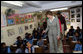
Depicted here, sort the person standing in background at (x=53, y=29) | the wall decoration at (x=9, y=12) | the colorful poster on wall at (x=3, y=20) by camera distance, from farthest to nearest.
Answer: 1. the wall decoration at (x=9, y=12)
2. the colorful poster on wall at (x=3, y=20)
3. the person standing in background at (x=53, y=29)

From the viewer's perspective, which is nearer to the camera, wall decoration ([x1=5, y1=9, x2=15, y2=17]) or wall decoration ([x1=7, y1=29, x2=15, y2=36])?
wall decoration ([x1=5, y1=9, x2=15, y2=17])

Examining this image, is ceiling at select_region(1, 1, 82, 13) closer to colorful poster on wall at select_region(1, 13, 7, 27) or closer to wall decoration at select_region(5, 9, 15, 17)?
wall decoration at select_region(5, 9, 15, 17)

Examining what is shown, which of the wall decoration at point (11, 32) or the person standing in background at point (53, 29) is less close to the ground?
the person standing in background at point (53, 29)

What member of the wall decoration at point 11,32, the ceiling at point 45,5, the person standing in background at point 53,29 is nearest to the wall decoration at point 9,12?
the ceiling at point 45,5

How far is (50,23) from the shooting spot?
257cm

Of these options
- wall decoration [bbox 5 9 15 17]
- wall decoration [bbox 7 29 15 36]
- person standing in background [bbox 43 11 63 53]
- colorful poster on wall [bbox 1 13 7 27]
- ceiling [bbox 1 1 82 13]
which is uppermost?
ceiling [bbox 1 1 82 13]

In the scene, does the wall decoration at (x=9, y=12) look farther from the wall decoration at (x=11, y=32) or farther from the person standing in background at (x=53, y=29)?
the person standing in background at (x=53, y=29)

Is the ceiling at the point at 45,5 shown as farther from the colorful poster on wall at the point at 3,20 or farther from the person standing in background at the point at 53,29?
the person standing in background at the point at 53,29

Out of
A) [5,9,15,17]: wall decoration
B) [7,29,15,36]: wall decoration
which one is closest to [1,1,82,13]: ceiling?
[5,9,15,17]: wall decoration

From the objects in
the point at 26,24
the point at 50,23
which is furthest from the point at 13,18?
the point at 50,23

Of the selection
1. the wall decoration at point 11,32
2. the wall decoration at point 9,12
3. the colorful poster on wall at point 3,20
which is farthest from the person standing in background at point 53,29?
the wall decoration at point 11,32

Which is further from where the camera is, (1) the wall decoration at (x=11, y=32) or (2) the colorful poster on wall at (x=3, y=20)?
(1) the wall decoration at (x=11, y=32)

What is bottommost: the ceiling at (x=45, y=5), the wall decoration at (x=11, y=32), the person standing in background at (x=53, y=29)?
the wall decoration at (x=11, y=32)

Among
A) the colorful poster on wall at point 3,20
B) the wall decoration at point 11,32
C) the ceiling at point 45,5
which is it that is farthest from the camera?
the wall decoration at point 11,32
